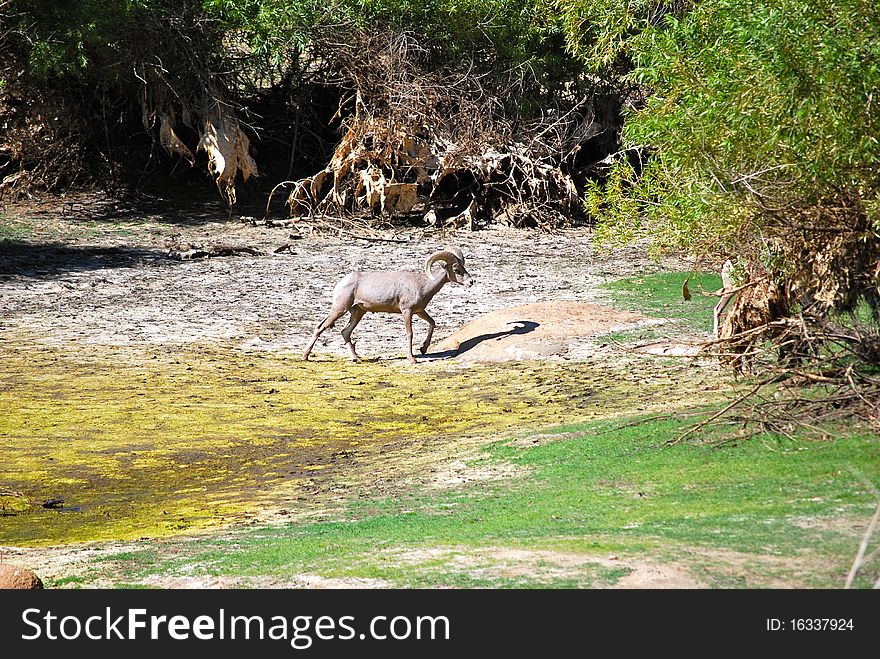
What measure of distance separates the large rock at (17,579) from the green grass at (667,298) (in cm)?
1066

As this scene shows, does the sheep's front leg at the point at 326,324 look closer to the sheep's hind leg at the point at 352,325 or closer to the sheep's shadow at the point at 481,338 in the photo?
the sheep's hind leg at the point at 352,325

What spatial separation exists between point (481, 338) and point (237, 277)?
6377 millimetres

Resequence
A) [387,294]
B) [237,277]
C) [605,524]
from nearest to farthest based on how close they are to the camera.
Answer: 1. [605,524]
2. [387,294]
3. [237,277]

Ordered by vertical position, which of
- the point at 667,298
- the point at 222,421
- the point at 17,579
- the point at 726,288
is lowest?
the point at 222,421

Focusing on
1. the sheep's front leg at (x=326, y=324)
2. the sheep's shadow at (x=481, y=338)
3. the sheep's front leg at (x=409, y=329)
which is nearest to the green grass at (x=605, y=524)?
the sheep's front leg at (x=409, y=329)

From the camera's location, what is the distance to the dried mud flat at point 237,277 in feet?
57.3

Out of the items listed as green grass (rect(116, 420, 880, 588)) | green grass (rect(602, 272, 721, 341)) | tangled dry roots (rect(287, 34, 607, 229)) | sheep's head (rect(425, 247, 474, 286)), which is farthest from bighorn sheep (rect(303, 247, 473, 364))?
tangled dry roots (rect(287, 34, 607, 229))

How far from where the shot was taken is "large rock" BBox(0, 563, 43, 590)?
Answer: 21.1 feet

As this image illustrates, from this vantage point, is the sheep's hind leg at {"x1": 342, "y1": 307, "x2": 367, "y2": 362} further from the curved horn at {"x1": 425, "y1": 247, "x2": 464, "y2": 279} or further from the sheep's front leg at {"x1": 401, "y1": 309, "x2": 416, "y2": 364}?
the curved horn at {"x1": 425, "y1": 247, "x2": 464, "y2": 279}

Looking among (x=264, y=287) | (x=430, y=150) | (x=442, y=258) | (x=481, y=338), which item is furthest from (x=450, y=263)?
(x=430, y=150)

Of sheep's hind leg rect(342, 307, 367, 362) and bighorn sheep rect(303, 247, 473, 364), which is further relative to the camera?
sheep's hind leg rect(342, 307, 367, 362)

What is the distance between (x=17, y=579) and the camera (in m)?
6.50

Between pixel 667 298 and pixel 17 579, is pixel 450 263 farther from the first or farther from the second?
pixel 17 579

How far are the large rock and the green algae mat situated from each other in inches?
88.9
